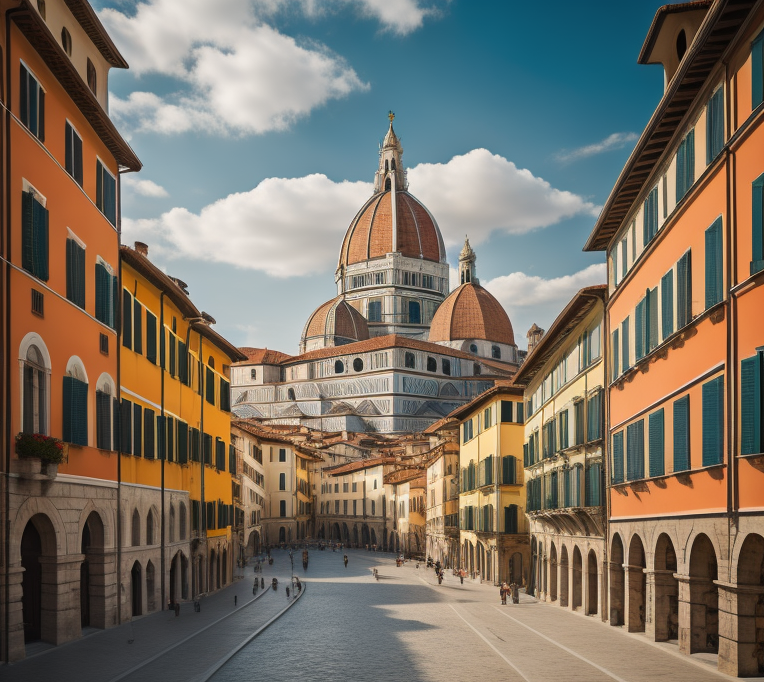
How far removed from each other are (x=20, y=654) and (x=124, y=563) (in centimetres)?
986

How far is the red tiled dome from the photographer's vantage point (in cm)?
18812

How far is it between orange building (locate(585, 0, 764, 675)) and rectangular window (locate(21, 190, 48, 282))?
1465 centimetres

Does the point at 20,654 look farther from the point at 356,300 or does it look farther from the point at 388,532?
the point at 356,300

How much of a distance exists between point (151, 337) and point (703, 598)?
21.2 metres

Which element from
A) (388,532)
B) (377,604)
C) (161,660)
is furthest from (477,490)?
(388,532)

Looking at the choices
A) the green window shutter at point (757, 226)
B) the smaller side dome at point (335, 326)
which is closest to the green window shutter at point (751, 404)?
A: the green window shutter at point (757, 226)

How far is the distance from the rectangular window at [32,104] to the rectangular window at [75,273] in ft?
11.1

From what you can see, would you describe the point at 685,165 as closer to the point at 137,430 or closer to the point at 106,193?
the point at 106,193

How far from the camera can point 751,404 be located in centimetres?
1986

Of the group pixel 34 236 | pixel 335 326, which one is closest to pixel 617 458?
pixel 34 236

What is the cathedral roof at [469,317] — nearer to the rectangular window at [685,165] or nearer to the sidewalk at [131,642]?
the sidewalk at [131,642]

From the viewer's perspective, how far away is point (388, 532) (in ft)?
368

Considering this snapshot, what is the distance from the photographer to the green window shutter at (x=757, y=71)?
64.0ft

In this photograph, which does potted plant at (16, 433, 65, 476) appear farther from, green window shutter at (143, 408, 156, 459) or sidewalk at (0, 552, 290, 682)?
green window shutter at (143, 408, 156, 459)
